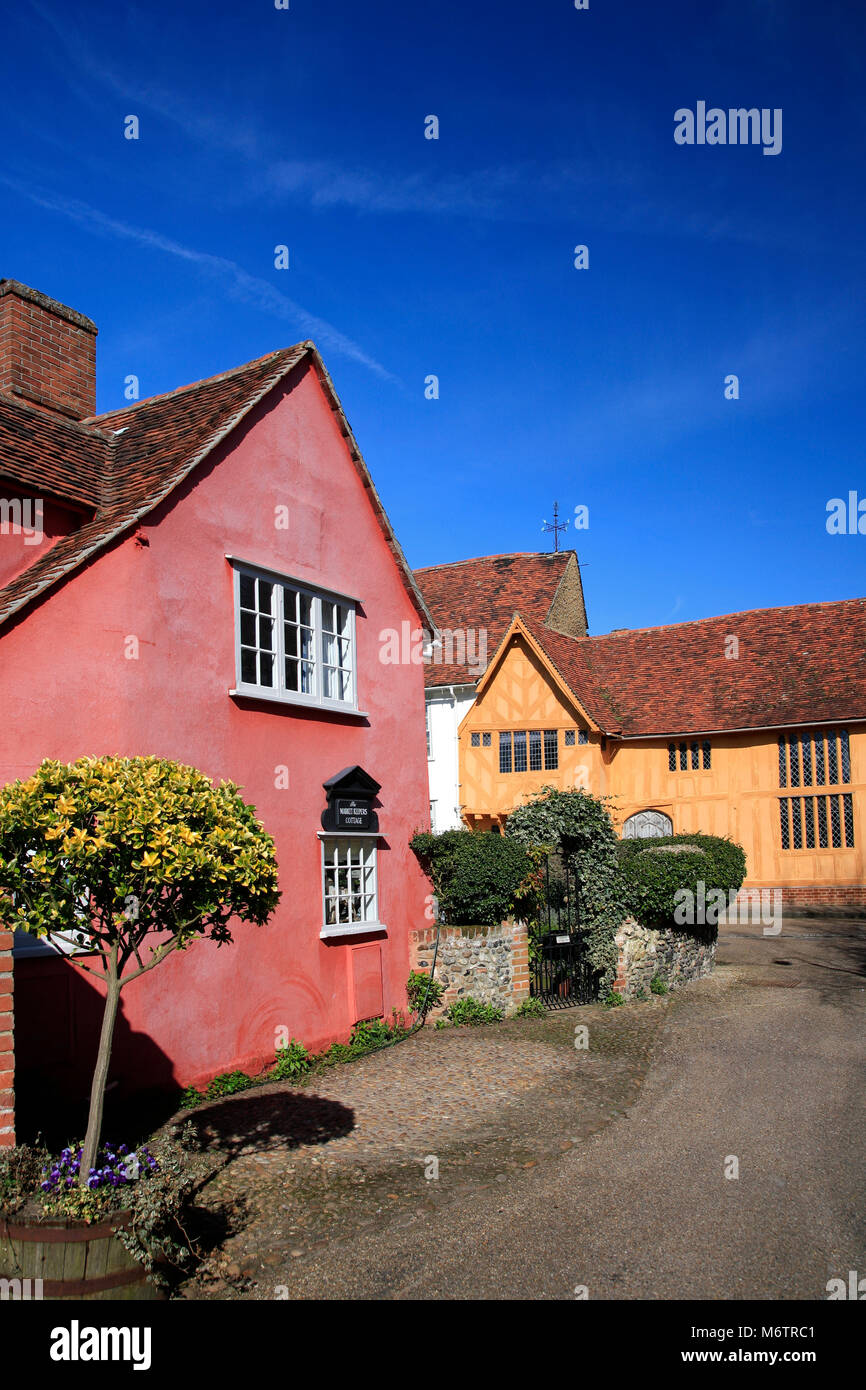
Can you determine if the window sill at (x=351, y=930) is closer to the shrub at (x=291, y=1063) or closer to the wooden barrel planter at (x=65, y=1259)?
the shrub at (x=291, y=1063)

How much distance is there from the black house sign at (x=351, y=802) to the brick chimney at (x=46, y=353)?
6.44 m

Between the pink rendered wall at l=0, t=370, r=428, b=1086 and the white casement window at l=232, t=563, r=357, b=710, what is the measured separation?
7.7 inches

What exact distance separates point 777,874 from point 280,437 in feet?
66.7

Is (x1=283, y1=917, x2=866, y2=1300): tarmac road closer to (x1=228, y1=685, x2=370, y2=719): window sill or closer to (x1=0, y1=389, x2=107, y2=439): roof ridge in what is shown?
(x1=228, y1=685, x2=370, y2=719): window sill

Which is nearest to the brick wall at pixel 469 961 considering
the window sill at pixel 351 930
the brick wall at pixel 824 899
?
the window sill at pixel 351 930

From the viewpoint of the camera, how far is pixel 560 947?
14.0 m

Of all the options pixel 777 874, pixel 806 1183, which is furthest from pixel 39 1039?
pixel 777 874

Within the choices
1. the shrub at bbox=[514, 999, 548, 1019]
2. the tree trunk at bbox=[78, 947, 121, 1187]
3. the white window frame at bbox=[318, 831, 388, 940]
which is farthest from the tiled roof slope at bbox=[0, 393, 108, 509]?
the shrub at bbox=[514, 999, 548, 1019]

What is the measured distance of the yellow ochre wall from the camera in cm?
2564

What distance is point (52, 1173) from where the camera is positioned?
495cm

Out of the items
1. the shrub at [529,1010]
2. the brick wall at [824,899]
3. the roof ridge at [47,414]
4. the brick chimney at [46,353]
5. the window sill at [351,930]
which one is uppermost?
the brick chimney at [46,353]

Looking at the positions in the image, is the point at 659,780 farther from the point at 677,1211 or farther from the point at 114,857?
the point at 114,857

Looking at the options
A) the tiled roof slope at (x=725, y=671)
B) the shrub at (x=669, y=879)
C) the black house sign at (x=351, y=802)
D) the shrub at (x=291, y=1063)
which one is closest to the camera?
the shrub at (x=291, y=1063)

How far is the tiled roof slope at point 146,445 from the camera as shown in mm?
8922
